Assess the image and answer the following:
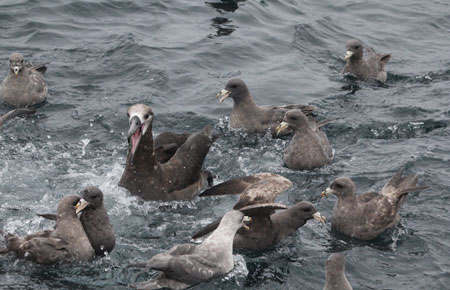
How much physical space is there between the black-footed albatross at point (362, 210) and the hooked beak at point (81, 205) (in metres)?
3.60

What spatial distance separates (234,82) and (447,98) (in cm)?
449

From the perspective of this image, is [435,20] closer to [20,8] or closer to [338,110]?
[338,110]

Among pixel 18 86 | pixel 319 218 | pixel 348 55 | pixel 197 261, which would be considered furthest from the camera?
pixel 348 55

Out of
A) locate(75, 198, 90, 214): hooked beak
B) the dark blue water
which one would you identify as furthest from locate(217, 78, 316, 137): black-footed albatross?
locate(75, 198, 90, 214): hooked beak

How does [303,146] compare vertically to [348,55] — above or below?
below

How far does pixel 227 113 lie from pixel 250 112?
46.1 inches

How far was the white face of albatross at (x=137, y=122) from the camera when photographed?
42.4 ft

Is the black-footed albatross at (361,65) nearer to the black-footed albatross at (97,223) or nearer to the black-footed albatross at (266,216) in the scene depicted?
the black-footed albatross at (266,216)

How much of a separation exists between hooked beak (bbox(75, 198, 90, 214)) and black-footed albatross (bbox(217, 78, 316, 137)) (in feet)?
17.3

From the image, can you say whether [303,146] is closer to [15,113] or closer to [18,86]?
[15,113]

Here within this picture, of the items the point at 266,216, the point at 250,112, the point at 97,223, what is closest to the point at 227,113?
the point at 250,112

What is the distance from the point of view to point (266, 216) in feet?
40.2

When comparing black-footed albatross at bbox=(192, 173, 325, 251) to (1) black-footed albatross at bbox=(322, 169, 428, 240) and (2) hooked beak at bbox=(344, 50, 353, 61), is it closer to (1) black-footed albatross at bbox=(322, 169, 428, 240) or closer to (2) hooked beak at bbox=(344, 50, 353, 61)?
(1) black-footed albatross at bbox=(322, 169, 428, 240)

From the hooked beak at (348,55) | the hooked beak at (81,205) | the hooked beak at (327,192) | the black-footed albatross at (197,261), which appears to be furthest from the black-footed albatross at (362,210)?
the hooked beak at (348,55)
